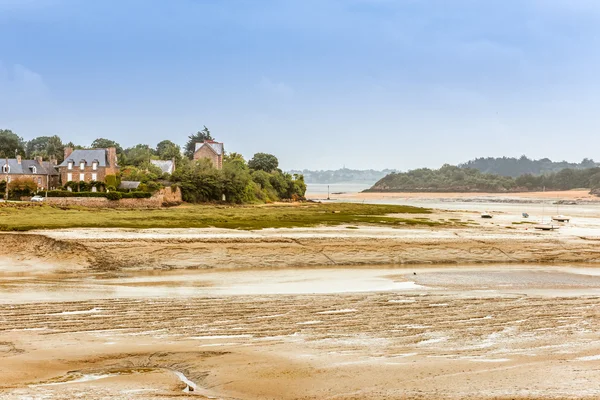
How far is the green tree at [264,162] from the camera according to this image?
106875 millimetres

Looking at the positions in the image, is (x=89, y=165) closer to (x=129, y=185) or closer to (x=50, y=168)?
(x=50, y=168)

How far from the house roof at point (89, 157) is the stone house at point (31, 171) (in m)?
2.20

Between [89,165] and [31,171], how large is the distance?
245 inches

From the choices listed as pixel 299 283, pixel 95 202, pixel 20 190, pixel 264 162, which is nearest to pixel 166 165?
pixel 20 190

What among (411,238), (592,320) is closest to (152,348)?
(592,320)

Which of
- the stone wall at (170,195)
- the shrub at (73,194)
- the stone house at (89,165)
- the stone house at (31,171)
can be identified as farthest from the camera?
the stone house at (89,165)

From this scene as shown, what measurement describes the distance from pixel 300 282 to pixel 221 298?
16.8 ft

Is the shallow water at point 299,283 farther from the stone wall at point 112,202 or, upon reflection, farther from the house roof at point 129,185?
the house roof at point 129,185

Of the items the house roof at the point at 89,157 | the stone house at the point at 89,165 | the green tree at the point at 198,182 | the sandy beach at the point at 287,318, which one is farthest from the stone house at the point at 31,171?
the sandy beach at the point at 287,318

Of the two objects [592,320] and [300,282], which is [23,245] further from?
[592,320]

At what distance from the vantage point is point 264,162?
107000mm

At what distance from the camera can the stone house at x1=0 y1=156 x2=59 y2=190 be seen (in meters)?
73.1

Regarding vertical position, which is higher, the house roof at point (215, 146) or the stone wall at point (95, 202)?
the house roof at point (215, 146)

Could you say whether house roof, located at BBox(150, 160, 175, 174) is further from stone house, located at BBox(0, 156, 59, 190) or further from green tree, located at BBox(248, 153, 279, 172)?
green tree, located at BBox(248, 153, 279, 172)
